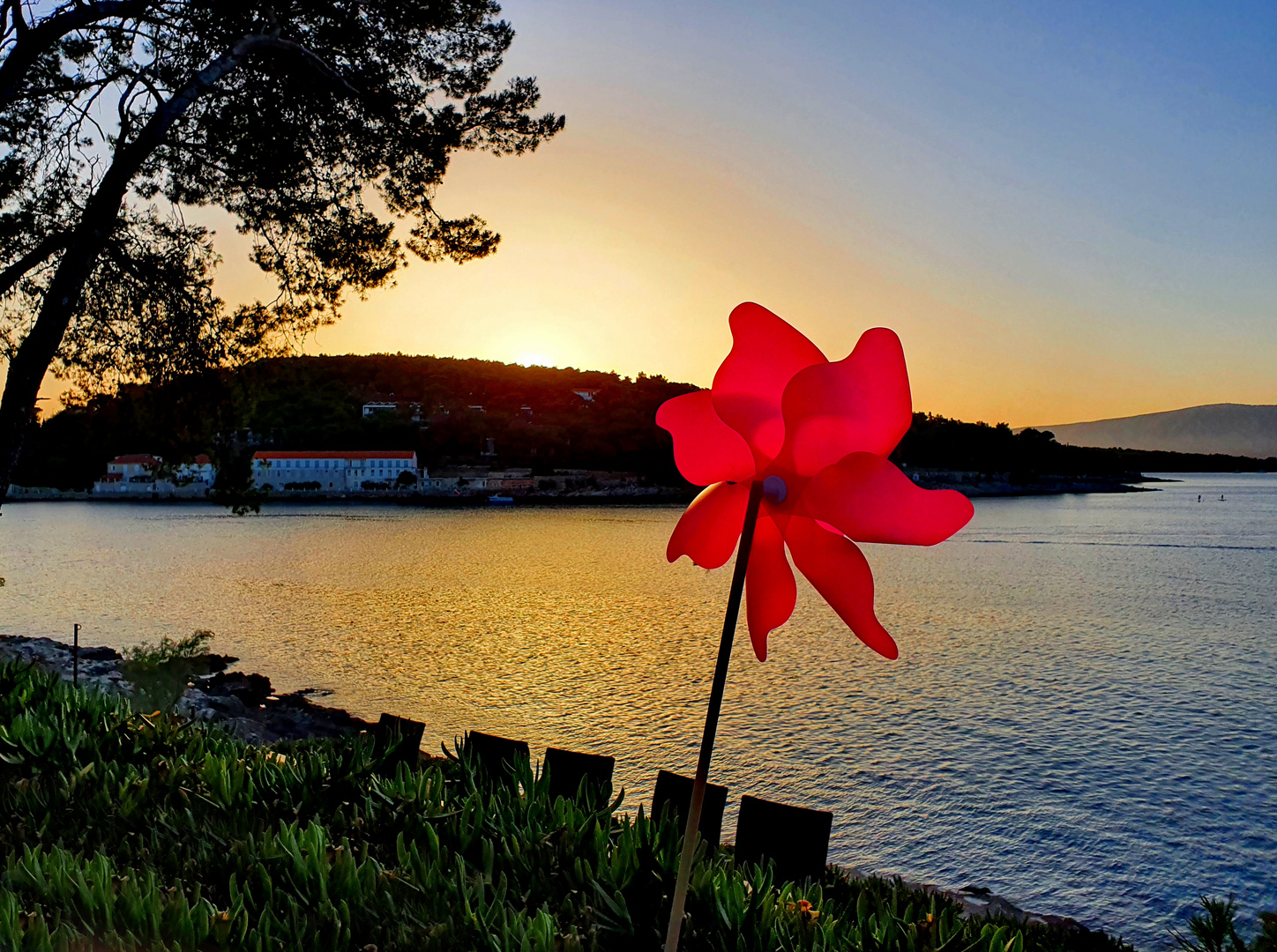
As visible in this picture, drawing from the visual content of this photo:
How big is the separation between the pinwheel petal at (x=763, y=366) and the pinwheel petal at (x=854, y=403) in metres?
0.05

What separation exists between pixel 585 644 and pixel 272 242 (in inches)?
642

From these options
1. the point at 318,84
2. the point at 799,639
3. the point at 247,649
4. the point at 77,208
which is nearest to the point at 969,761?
the point at 799,639

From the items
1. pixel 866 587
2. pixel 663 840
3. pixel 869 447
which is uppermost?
pixel 869 447

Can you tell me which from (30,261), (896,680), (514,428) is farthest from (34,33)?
(514,428)

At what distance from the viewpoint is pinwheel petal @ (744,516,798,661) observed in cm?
195

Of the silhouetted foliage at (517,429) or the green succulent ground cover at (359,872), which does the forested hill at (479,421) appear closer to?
the silhouetted foliage at (517,429)

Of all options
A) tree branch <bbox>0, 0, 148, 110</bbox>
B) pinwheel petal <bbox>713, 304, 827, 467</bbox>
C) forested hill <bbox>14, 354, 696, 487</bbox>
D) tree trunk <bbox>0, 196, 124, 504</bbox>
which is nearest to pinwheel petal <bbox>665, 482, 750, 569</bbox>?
pinwheel petal <bbox>713, 304, 827, 467</bbox>

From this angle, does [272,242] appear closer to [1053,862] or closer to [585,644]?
[1053,862]

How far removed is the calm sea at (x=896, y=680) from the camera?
35.7 feet

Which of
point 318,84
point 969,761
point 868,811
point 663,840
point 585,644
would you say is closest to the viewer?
point 663,840

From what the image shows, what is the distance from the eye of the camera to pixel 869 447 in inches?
71.3

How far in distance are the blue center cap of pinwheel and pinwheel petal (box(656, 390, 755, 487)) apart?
0.22 ft

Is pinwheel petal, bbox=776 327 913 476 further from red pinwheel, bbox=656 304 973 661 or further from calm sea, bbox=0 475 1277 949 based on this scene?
calm sea, bbox=0 475 1277 949

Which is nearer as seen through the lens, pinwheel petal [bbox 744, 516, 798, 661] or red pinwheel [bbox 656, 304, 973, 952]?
red pinwheel [bbox 656, 304, 973, 952]
